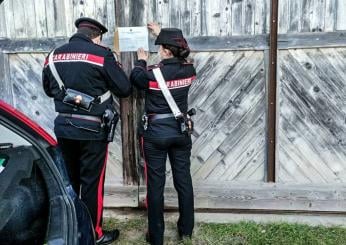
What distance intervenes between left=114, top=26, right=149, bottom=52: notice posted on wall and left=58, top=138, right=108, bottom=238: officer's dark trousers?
974mm

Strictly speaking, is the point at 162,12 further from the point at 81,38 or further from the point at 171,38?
the point at 81,38

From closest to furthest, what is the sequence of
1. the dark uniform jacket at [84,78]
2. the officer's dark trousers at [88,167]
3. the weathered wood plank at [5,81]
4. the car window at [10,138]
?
the car window at [10,138], the dark uniform jacket at [84,78], the officer's dark trousers at [88,167], the weathered wood plank at [5,81]

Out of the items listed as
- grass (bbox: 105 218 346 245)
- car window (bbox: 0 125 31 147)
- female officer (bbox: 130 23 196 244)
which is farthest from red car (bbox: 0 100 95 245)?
grass (bbox: 105 218 346 245)

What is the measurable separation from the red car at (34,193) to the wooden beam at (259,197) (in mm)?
2271

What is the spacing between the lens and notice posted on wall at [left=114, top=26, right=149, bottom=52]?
473 centimetres

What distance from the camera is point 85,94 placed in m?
4.19

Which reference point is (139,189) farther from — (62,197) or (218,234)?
(62,197)

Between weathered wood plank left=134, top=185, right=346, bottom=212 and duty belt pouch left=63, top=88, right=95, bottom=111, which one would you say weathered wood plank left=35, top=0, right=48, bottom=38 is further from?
weathered wood plank left=134, top=185, right=346, bottom=212

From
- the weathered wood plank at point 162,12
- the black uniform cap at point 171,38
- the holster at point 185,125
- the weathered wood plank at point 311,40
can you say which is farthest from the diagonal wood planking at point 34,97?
the weathered wood plank at point 311,40

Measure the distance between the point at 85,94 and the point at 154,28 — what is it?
0.94m

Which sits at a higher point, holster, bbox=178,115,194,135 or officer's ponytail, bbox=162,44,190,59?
officer's ponytail, bbox=162,44,190,59

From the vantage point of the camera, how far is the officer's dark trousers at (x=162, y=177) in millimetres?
4348

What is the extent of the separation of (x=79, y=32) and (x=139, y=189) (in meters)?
1.75

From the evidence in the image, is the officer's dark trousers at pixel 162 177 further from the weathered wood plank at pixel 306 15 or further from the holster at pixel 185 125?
the weathered wood plank at pixel 306 15
